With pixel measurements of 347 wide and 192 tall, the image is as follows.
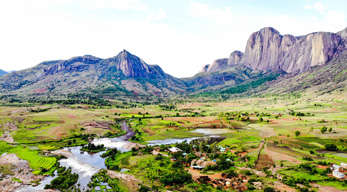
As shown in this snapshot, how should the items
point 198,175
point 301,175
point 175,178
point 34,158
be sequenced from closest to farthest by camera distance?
point 301,175
point 175,178
point 198,175
point 34,158

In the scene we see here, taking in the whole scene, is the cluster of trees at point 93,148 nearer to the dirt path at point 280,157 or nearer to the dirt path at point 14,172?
the dirt path at point 14,172

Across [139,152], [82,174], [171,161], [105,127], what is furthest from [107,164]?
[105,127]

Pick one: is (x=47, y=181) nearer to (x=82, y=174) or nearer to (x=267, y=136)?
(x=82, y=174)

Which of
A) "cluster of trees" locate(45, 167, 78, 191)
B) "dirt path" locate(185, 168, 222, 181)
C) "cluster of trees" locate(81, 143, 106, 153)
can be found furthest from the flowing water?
"dirt path" locate(185, 168, 222, 181)

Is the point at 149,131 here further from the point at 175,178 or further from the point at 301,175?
the point at 301,175

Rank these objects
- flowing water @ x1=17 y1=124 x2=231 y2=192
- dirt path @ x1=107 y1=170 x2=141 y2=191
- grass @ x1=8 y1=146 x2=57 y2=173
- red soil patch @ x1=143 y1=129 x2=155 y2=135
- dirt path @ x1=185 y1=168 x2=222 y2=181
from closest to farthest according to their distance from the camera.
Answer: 1. dirt path @ x1=107 y1=170 x2=141 y2=191
2. flowing water @ x1=17 y1=124 x2=231 y2=192
3. dirt path @ x1=185 y1=168 x2=222 y2=181
4. grass @ x1=8 y1=146 x2=57 y2=173
5. red soil patch @ x1=143 y1=129 x2=155 y2=135

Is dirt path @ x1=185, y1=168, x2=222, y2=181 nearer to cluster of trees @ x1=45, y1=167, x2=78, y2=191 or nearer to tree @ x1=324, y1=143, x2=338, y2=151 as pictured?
cluster of trees @ x1=45, y1=167, x2=78, y2=191

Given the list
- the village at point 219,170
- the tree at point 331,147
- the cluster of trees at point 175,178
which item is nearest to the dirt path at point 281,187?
the village at point 219,170

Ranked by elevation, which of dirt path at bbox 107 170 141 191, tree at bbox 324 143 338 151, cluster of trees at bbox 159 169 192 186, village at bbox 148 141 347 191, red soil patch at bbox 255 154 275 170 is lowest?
dirt path at bbox 107 170 141 191

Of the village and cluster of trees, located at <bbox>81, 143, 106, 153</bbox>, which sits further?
cluster of trees, located at <bbox>81, 143, 106, 153</bbox>

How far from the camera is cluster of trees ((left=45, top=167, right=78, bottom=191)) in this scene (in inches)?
2164

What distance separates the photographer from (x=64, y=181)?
189 ft

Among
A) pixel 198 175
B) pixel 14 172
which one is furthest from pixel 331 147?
pixel 14 172

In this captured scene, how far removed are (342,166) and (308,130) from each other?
184 feet
